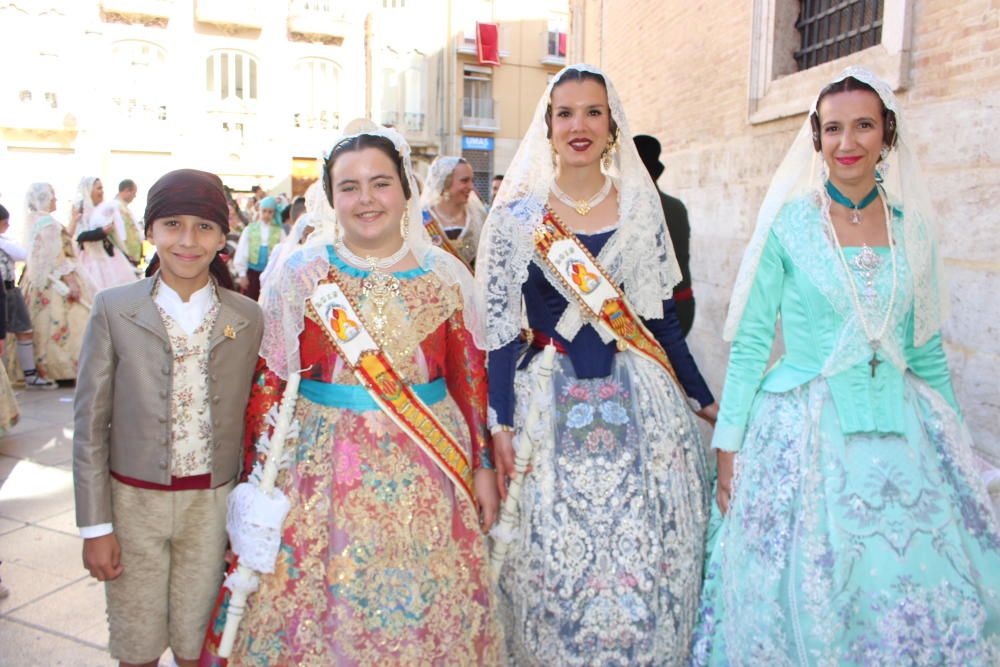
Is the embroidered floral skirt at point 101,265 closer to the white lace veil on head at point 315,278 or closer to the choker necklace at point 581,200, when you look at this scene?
the white lace veil on head at point 315,278

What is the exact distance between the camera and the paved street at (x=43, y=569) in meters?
2.91

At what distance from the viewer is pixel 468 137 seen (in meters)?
26.6

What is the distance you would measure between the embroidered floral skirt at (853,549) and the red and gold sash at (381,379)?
32.2 inches

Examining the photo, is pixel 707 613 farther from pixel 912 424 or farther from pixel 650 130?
pixel 650 130

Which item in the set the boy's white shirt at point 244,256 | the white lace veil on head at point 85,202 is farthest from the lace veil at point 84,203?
the boy's white shirt at point 244,256

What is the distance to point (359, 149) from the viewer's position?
226 centimetres

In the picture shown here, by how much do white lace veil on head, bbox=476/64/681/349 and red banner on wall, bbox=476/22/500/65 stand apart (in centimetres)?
2509

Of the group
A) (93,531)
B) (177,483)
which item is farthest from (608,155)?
(93,531)

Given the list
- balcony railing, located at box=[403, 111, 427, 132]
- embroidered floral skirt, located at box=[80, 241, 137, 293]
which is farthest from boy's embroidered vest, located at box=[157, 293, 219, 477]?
balcony railing, located at box=[403, 111, 427, 132]

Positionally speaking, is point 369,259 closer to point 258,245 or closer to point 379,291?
point 379,291

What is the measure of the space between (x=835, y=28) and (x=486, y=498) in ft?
16.2

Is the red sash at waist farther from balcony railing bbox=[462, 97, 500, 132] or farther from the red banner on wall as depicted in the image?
the red banner on wall

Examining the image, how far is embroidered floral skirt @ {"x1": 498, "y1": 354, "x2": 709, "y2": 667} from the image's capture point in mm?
2217

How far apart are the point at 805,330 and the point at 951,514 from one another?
2.01 feet
